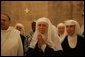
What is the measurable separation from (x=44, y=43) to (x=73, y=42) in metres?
0.81

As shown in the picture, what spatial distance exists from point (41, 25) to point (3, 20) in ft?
2.28

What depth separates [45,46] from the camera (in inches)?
179

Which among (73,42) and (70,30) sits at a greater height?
(70,30)

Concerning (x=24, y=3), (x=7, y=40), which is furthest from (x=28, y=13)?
(x=7, y=40)

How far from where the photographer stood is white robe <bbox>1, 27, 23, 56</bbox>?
434 cm

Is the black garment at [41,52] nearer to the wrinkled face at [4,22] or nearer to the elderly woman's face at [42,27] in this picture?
the elderly woman's face at [42,27]

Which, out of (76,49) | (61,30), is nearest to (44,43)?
(76,49)

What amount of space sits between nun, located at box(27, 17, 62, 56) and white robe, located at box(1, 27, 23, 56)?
200mm

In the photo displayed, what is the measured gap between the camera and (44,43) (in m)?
4.56

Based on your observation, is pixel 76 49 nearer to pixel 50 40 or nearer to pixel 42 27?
pixel 50 40

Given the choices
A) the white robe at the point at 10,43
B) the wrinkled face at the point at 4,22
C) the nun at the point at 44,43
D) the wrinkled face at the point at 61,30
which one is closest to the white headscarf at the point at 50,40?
the nun at the point at 44,43

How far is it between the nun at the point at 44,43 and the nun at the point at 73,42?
0.33 m

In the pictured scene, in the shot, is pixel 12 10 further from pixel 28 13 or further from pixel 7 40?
pixel 7 40

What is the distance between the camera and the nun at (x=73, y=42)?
4.95m
